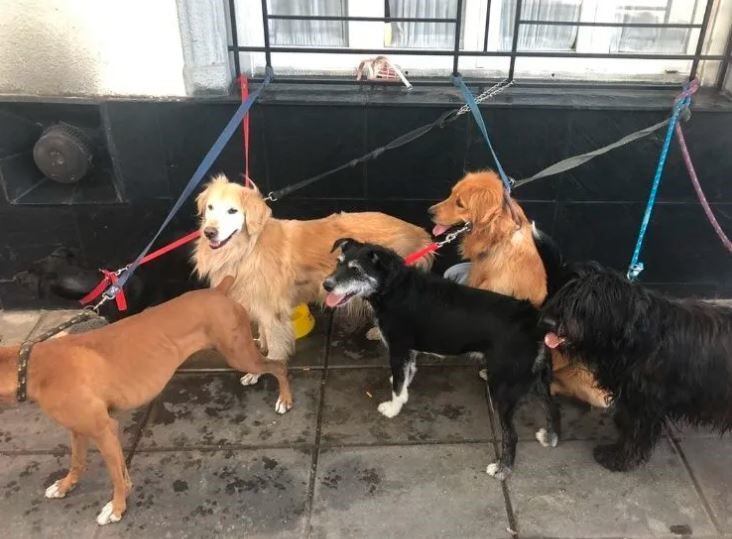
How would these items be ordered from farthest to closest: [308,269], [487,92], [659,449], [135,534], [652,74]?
[652,74] < [487,92] < [308,269] < [659,449] < [135,534]

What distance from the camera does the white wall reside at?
4168 mm

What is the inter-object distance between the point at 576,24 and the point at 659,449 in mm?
3282

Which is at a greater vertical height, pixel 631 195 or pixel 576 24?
pixel 576 24

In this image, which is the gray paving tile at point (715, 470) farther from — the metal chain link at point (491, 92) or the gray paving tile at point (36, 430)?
the gray paving tile at point (36, 430)

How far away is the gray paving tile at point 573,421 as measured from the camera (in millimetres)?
3680

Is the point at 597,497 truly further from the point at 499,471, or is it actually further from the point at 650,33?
the point at 650,33

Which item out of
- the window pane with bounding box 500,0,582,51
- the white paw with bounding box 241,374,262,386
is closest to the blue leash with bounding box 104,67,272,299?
the white paw with bounding box 241,374,262,386

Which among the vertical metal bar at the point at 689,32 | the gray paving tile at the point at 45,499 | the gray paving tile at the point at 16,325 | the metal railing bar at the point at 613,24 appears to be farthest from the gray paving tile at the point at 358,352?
the vertical metal bar at the point at 689,32

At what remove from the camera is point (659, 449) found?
3.57 meters

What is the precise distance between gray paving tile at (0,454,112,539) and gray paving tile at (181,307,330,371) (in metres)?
1.02

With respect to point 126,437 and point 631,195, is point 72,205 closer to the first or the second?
point 126,437

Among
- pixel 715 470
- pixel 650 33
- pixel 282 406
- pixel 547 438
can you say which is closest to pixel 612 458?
pixel 547 438

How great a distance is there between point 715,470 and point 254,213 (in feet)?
10.8

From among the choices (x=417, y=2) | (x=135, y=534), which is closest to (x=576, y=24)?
(x=417, y=2)
